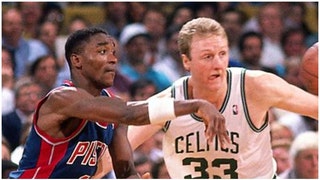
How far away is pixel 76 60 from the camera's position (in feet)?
17.3

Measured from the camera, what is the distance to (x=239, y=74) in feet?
19.4

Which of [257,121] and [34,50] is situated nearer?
[257,121]

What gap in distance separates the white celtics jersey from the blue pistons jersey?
0.71 m

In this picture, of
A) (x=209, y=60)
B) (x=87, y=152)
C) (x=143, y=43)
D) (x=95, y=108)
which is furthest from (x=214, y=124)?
(x=143, y=43)

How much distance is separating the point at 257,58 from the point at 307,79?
4299mm

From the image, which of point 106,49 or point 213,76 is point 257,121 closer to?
point 213,76

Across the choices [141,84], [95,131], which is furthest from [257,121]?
[141,84]

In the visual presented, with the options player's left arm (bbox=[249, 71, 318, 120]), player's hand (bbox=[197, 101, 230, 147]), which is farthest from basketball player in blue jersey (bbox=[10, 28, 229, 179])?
player's left arm (bbox=[249, 71, 318, 120])

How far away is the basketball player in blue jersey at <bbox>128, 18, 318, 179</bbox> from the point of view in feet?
18.9

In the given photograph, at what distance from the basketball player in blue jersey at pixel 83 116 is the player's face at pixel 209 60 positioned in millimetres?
615

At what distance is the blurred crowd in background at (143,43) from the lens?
29.2ft

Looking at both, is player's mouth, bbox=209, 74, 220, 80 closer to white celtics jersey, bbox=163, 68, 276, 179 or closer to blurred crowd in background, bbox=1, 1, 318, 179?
white celtics jersey, bbox=163, 68, 276, 179

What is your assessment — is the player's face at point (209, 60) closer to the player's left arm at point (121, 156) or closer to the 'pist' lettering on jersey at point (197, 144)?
the 'pist' lettering on jersey at point (197, 144)

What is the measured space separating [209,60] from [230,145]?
556 mm
